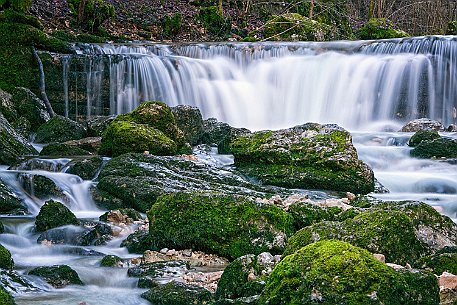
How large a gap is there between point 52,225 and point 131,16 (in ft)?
58.6

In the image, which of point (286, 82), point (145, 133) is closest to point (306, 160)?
point (145, 133)

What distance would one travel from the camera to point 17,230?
752cm

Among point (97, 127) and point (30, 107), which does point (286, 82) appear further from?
point (30, 107)

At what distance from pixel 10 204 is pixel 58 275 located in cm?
310

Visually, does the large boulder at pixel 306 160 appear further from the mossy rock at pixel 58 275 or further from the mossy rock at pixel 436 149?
the mossy rock at pixel 58 275

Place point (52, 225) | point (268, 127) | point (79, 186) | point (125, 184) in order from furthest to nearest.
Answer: point (268, 127), point (79, 186), point (125, 184), point (52, 225)

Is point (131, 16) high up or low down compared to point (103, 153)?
up

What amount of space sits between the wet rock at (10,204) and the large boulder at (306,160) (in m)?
3.41

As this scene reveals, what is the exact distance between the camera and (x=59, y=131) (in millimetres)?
12898

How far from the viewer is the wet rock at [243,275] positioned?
4602 millimetres

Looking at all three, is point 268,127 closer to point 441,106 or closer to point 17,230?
point 441,106

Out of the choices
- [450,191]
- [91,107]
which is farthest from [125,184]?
[91,107]

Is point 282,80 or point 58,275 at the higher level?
point 282,80

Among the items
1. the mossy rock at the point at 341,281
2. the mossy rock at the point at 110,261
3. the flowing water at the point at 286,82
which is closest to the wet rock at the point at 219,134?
the flowing water at the point at 286,82
